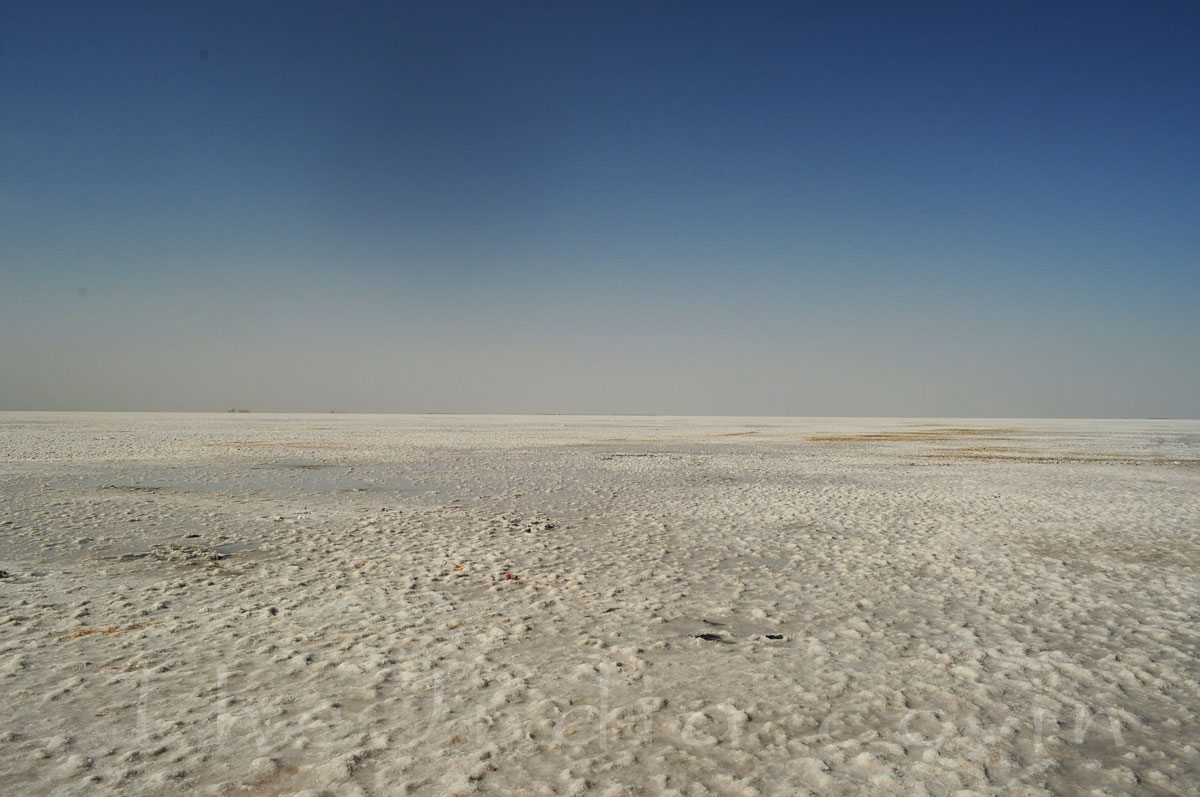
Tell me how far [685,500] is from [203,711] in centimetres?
1022

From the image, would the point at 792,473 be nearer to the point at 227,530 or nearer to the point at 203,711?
the point at 227,530

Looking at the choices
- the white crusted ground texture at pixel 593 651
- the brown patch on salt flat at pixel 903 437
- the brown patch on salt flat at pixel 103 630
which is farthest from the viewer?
the brown patch on salt flat at pixel 903 437

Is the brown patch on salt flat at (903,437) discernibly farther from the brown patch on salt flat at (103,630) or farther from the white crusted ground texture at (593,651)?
the brown patch on salt flat at (103,630)

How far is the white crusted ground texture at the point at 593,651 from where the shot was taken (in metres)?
3.34

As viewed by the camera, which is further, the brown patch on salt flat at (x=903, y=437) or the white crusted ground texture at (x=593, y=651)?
the brown patch on salt flat at (x=903, y=437)

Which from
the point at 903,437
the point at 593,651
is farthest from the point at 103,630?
the point at 903,437

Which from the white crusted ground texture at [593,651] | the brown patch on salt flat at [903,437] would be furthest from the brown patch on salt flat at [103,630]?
the brown patch on salt flat at [903,437]

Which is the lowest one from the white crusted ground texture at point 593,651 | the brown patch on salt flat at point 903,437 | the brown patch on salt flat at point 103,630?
the white crusted ground texture at point 593,651

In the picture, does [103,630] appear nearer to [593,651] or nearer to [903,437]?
[593,651]

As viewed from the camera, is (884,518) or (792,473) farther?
(792,473)

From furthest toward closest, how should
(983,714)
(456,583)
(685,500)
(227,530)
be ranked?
(685,500) → (227,530) → (456,583) → (983,714)

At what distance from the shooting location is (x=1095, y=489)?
15.4 m

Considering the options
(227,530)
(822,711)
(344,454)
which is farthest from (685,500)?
(344,454)

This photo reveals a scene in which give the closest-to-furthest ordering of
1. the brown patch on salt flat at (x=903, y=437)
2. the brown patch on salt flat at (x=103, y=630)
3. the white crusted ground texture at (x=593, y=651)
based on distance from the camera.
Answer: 1. the white crusted ground texture at (x=593, y=651)
2. the brown patch on salt flat at (x=103, y=630)
3. the brown patch on salt flat at (x=903, y=437)
